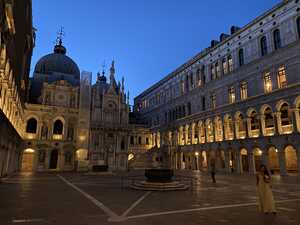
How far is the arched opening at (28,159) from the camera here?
46.0 m

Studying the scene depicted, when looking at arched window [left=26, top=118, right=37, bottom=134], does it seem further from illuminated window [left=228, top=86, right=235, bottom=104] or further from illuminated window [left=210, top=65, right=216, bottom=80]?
illuminated window [left=228, top=86, right=235, bottom=104]

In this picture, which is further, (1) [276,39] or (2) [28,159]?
(2) [28,159]

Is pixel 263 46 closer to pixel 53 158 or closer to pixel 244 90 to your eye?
pixel 244 90

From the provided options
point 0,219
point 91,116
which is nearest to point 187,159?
point 91,116

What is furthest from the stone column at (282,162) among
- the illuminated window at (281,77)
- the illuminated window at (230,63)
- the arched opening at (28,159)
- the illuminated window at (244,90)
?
the arched opening at (28,159)

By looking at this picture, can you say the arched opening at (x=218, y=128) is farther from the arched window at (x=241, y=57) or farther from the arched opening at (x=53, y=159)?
the arched opening at (x=53, y=159)

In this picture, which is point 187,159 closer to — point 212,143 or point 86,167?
point 212,143

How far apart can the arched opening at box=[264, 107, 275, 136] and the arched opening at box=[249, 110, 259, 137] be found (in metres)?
1.10

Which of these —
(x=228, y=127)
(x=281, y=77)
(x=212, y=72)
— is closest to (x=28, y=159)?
(x=228, y=127)

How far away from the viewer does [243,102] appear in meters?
34.1

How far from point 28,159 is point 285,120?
4379cm

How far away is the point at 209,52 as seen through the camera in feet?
142

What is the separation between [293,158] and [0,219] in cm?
3946

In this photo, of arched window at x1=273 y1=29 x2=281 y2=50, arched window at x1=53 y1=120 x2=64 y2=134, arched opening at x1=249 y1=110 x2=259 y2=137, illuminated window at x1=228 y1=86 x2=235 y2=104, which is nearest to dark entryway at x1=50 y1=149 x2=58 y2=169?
arched window at x1=53 y1=120 x2=64 y2=134
